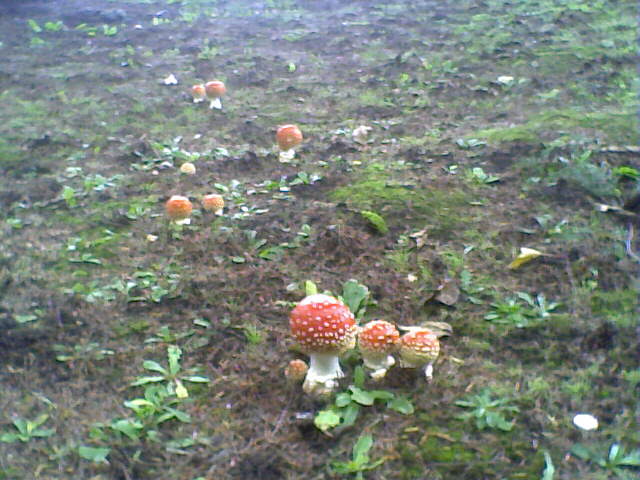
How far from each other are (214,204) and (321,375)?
1943mm

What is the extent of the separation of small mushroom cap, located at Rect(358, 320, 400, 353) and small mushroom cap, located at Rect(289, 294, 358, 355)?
7 cm

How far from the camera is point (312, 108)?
6246 mm

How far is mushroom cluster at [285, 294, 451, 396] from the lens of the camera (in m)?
2.49

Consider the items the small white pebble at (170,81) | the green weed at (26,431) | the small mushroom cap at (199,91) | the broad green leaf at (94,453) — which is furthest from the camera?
the small white pebble at (170,81)

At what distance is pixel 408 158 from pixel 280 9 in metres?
7.36

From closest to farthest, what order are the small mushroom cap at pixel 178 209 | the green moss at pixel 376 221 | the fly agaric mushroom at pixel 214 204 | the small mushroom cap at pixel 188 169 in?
1. the green moss at pixel 376 221
2. the small mushroom cap at pixel 178 209
3. the fly agaric mushroom at pixel 214 204
4. the small mushroom cap at pixel 188 169

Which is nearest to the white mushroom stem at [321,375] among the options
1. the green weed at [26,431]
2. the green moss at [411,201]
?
the green weed at [26,431]

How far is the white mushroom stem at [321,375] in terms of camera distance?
8.41ft

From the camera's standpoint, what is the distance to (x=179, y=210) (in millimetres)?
4012

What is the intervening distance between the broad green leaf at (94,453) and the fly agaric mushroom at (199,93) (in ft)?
15.7

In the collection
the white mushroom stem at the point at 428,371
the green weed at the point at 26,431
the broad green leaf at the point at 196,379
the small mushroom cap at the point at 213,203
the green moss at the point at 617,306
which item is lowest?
the broad green leaf at the point at 196,379

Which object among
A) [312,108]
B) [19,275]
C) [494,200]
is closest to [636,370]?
[494,200]

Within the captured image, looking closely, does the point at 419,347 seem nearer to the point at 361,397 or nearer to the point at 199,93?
the point at 361,397

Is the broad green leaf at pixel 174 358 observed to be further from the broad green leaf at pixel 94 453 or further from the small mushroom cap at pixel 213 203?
the small mushroom cap at pixel 213 203
